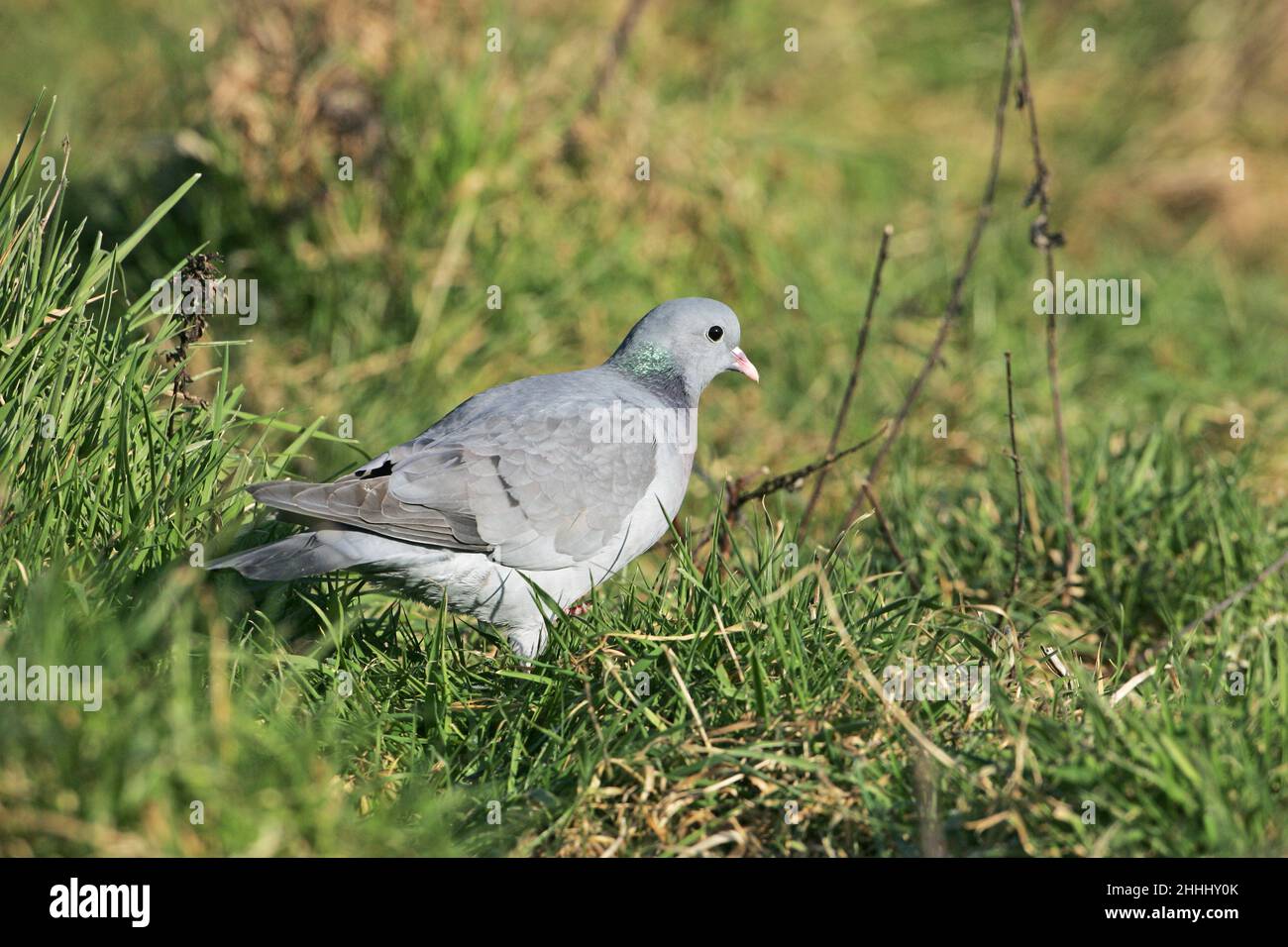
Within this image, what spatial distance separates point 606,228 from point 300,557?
3637 mm

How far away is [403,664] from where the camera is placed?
351cm

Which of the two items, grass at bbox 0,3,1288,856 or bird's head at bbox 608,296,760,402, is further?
bird's head at bbox 608,296,760,402

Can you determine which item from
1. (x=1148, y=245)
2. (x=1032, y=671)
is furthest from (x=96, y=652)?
(x=1148, y=245)

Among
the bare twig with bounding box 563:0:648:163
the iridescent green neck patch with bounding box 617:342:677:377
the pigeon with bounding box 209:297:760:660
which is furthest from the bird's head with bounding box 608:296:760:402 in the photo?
the bare twig with bounding box 563:0:648:163

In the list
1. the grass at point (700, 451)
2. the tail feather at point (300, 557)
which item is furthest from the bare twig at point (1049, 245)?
the tail feather at point (300, 557)

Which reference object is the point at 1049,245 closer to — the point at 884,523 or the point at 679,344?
the point at 884,523

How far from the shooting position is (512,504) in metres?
3.70

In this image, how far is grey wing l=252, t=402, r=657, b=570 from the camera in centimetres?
357

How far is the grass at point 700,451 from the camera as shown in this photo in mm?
2812

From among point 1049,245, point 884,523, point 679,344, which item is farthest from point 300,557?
point 1049,245

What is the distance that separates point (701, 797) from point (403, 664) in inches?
37.1

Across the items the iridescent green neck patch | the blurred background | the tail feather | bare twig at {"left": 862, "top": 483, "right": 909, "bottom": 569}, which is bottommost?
the tail feather

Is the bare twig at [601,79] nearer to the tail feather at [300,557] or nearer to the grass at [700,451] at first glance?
the grass at [700,451]

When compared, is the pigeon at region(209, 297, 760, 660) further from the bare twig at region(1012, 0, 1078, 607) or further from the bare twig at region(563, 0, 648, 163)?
the bare twig at region(563, 0, 648, 163)
